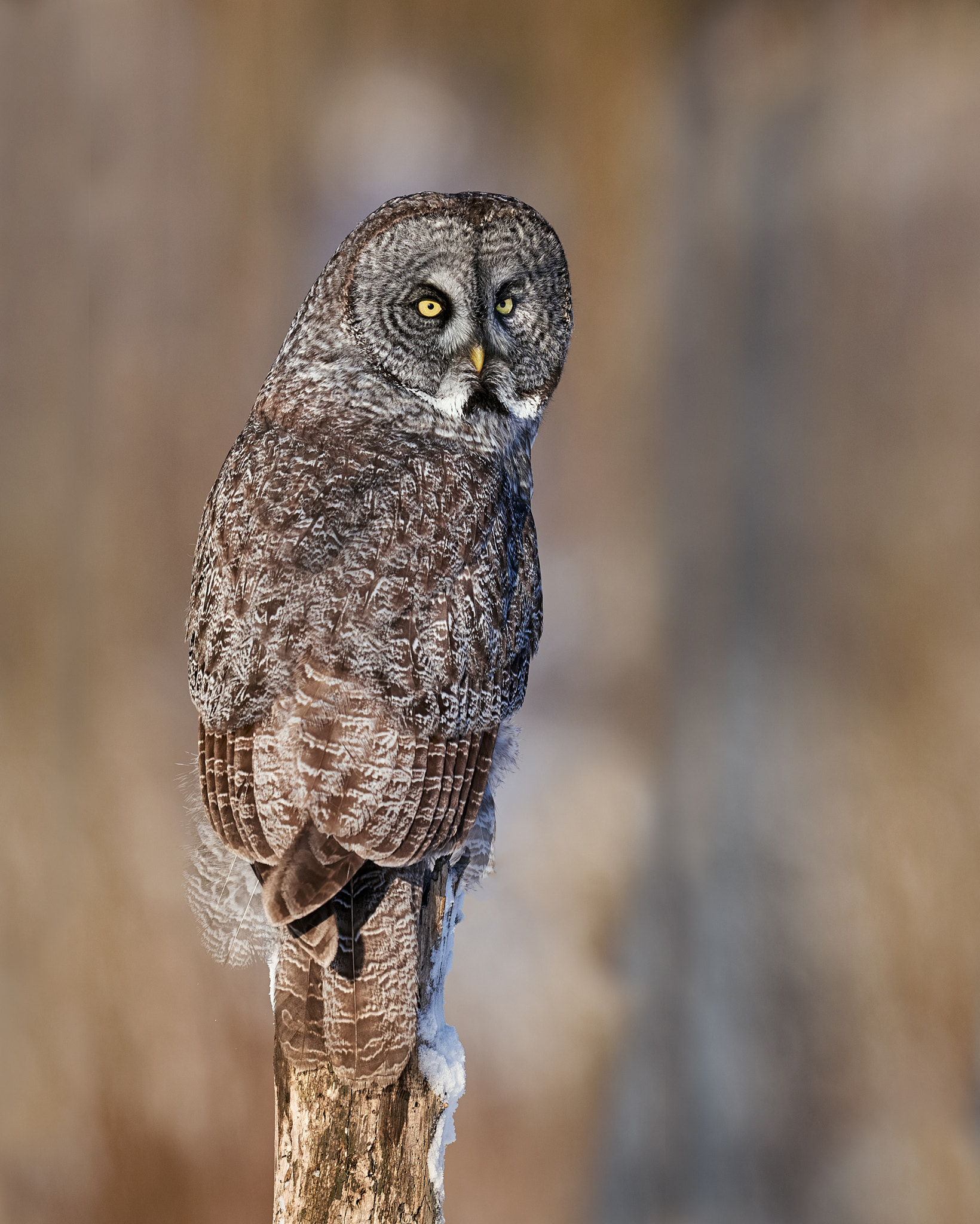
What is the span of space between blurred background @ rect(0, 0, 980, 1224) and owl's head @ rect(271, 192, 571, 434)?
748 mm

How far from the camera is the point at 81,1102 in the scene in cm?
199

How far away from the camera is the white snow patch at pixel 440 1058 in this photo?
41.9 inches

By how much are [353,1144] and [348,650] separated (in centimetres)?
55

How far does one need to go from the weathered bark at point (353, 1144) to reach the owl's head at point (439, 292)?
2.07ft

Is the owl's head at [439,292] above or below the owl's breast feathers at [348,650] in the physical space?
above

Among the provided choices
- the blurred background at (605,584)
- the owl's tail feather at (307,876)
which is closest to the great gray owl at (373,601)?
the owl's tail feather at (307,876)

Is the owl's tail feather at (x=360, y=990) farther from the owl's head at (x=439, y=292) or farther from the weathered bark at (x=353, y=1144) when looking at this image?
the owl's head at (x=439, y=292)

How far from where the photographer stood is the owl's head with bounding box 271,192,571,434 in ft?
3.72

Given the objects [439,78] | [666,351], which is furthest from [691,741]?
[439,78]

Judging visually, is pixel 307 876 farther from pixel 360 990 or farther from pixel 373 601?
pixel 373 601

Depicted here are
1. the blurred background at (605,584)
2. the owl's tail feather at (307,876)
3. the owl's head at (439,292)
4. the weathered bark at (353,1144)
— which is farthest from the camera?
the blurred background at (605,584)

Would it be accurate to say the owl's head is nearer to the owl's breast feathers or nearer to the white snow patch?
the owl's breast feathers

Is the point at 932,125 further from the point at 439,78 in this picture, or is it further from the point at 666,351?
the point at 439,78

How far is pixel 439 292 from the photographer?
45.2 inches
